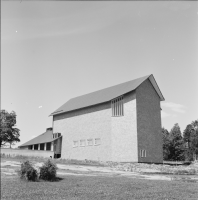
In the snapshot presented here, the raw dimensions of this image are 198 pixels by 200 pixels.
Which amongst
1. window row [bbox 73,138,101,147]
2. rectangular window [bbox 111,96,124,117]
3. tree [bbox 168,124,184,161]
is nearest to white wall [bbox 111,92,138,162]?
rectangular window [bbox 111,96,124,117]

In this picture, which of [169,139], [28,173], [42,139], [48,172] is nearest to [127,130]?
[42,139]

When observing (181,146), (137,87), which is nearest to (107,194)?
(137,87)

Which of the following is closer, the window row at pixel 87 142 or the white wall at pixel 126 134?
the white wall at pixel 126 134

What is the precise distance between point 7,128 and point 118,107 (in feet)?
115

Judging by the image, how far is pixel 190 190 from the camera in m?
12.4

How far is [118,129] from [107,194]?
27.1 meters

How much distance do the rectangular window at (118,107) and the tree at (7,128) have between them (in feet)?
109

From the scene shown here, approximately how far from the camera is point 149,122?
130 feet

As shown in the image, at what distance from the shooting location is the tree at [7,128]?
211 ft

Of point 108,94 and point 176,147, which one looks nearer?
point 108,94

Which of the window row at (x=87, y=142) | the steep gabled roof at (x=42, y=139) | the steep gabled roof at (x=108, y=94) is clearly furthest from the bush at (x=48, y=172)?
the steep gabled roof at (x=42, y=139)

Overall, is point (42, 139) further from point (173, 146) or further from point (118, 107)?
point (173, 146)

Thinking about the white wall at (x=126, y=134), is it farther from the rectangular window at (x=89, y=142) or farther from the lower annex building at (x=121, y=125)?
the rectangular window at (x=89, y=142)

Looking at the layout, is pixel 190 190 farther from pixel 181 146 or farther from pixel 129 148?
pixel 181 146
